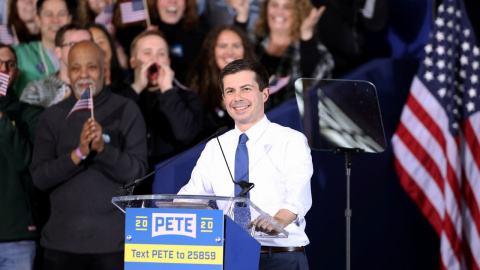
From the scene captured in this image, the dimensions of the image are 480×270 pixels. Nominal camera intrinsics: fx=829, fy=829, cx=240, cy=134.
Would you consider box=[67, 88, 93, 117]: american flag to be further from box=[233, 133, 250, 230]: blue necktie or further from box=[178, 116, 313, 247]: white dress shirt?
box=[233, 133, 250, 230]: blue necktie

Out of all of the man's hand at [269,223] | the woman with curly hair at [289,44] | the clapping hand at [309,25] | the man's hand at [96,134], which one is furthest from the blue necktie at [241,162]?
the clapping hand at [309,25]

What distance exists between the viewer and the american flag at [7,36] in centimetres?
560

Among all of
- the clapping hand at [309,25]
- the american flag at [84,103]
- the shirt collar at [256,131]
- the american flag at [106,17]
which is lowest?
the shirt collar at [256,131]

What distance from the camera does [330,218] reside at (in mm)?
5211

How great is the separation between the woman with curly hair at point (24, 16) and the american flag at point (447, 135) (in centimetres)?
269

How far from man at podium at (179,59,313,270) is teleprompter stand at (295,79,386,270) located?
82 centimetres

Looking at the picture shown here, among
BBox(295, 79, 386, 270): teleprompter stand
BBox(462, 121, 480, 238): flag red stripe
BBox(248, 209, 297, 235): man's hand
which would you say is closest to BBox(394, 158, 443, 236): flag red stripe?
BBox(462, 121, 480, 238): flag red stripe

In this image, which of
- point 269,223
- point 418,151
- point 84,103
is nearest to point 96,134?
point 84,103

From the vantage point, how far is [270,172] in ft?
10.8

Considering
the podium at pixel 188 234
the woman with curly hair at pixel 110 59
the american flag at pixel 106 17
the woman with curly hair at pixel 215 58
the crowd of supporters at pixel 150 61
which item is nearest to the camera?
the podium at pixel 188 234

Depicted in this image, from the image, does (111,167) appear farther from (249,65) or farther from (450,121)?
(450,121)

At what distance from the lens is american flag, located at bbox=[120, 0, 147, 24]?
5.89m

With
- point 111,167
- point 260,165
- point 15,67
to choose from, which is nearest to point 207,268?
point 260,165

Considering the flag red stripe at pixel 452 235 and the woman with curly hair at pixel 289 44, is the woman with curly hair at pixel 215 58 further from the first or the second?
the flag red stripe at pixel 452 235
